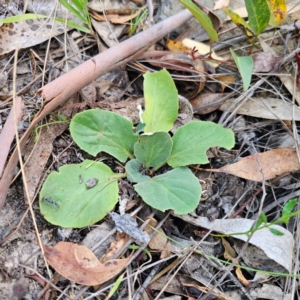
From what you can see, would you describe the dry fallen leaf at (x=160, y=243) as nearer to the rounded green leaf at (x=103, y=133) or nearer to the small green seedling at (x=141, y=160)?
the small green seedling at (x=141, y=160)

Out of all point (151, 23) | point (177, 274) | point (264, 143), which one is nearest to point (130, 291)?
point (177, 274)

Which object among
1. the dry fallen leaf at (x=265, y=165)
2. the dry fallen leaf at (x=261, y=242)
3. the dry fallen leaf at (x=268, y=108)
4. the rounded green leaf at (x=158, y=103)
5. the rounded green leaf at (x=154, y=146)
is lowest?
the dry fallen leaf at (x=261, y=242)

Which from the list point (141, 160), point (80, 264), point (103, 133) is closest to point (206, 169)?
point (141, 160)

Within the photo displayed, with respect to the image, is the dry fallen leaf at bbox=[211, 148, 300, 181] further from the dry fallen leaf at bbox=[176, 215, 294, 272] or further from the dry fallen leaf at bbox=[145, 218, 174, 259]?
the dry fallen leaf at bbox=[145, 218, 174, 259]

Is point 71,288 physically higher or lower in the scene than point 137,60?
lower

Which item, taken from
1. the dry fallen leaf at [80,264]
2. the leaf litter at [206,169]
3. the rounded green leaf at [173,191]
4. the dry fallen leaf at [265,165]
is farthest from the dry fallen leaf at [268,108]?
the dry fallen leaf at [80,264]

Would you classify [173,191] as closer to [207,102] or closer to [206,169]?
[206,169]

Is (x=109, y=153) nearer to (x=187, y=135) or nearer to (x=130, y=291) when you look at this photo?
(x=187, y=135)
